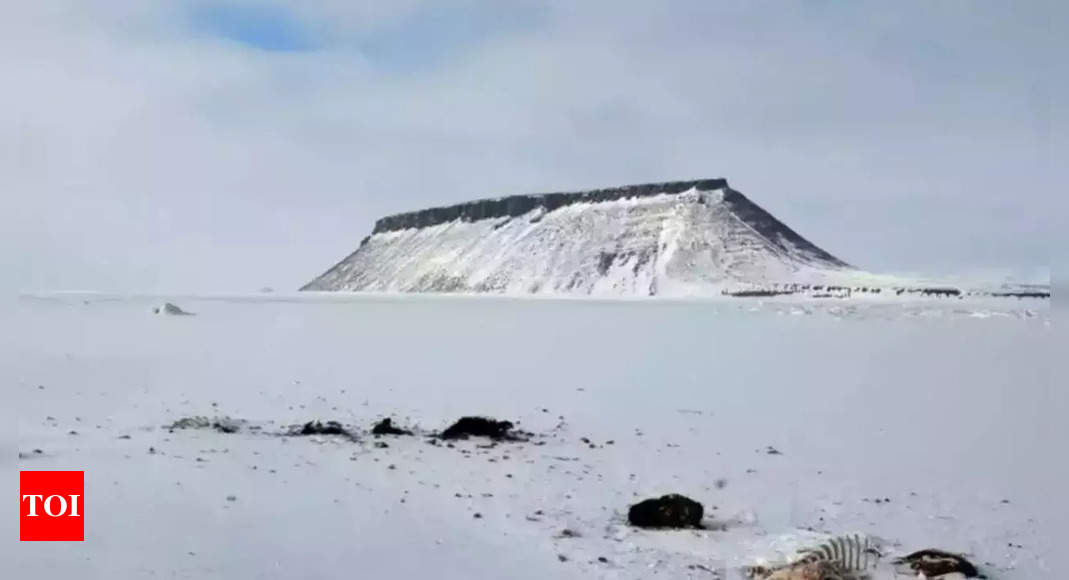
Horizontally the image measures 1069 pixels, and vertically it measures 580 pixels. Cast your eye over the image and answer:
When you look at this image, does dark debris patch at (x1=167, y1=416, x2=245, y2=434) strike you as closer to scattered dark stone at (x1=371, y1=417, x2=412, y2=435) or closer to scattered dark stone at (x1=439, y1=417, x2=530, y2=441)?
scattered dark stone at (x1=371, y1=417, x2=412, y2=435)

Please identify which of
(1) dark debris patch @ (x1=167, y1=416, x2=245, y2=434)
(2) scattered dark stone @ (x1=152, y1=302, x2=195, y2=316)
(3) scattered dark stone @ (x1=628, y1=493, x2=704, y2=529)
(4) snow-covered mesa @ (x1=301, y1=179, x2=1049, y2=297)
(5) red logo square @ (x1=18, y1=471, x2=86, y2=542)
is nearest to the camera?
(5) red logo square @ (x1=18, y1=471, x2=86, y2=542)

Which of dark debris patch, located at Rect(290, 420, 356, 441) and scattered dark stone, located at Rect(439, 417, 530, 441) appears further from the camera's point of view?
scattered dark stone, located at Rect(439, 417, 530, 441)

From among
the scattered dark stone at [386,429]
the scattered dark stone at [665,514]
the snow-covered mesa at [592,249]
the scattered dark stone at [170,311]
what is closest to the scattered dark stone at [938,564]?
the scattered dark stone at [665,514]

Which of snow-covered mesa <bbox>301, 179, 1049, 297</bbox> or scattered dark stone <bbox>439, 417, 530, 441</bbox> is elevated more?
snow-covered mesa <bbox>301, 179, 1049, 297</bbox>

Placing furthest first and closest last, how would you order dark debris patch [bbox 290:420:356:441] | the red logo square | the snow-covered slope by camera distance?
1. the snow-covered slope
2. dark debris patch [bbox 290:420:356:441]
3. the red logo square

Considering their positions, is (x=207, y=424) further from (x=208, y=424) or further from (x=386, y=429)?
(x=386, y=429)

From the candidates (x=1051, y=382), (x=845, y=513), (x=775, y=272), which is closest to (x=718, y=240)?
(x=775, y=272)

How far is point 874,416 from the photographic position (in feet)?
23.1

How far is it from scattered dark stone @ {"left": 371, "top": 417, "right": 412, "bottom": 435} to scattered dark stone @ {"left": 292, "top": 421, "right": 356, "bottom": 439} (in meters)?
0.19

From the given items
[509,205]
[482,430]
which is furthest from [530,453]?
[509,205]

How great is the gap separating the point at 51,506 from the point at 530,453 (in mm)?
2964

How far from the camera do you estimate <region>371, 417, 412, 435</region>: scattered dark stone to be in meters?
6.10

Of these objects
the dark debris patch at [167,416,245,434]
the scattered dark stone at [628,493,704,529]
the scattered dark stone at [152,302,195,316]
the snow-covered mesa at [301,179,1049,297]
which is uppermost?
the snow-covered mesa at [301,179,1049,297]

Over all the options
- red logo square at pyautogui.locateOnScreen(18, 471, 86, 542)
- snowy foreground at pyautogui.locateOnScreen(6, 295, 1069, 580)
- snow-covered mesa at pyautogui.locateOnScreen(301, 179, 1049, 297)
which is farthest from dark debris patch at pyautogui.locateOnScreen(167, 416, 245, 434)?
snow-covered mesa at pyautogui.locateOnScreen(301, 179, 1049, 297)
